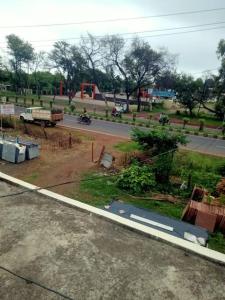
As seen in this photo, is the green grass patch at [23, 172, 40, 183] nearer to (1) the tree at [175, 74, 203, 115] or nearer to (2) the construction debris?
(2) the construction debris

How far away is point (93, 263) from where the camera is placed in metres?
4.92

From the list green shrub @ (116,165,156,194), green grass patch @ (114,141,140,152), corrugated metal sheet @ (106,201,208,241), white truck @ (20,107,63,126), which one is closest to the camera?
corrugated metal sheet @ (106,201,208,241)

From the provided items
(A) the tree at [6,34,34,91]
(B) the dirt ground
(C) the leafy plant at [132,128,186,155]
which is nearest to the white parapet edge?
(B) the dirt ground

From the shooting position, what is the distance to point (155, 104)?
55656 millimetres

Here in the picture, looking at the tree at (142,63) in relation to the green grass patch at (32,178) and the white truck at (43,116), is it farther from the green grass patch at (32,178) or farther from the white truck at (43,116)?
the green grass patch at (32,178)

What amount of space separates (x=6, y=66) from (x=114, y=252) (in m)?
59.9

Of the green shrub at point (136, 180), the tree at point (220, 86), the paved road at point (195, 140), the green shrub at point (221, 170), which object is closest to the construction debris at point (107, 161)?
the green shrub at point (136, 180)

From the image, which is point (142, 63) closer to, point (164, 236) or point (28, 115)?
point (28, 115)

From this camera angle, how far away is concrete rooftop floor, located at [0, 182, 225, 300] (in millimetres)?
4328

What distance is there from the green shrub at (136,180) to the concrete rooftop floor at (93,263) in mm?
3884

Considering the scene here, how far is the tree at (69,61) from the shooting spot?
157 feet

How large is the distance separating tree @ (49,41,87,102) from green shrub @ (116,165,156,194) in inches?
1566

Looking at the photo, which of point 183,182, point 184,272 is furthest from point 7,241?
point 183,182

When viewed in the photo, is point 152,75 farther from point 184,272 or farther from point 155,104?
point 184,272
